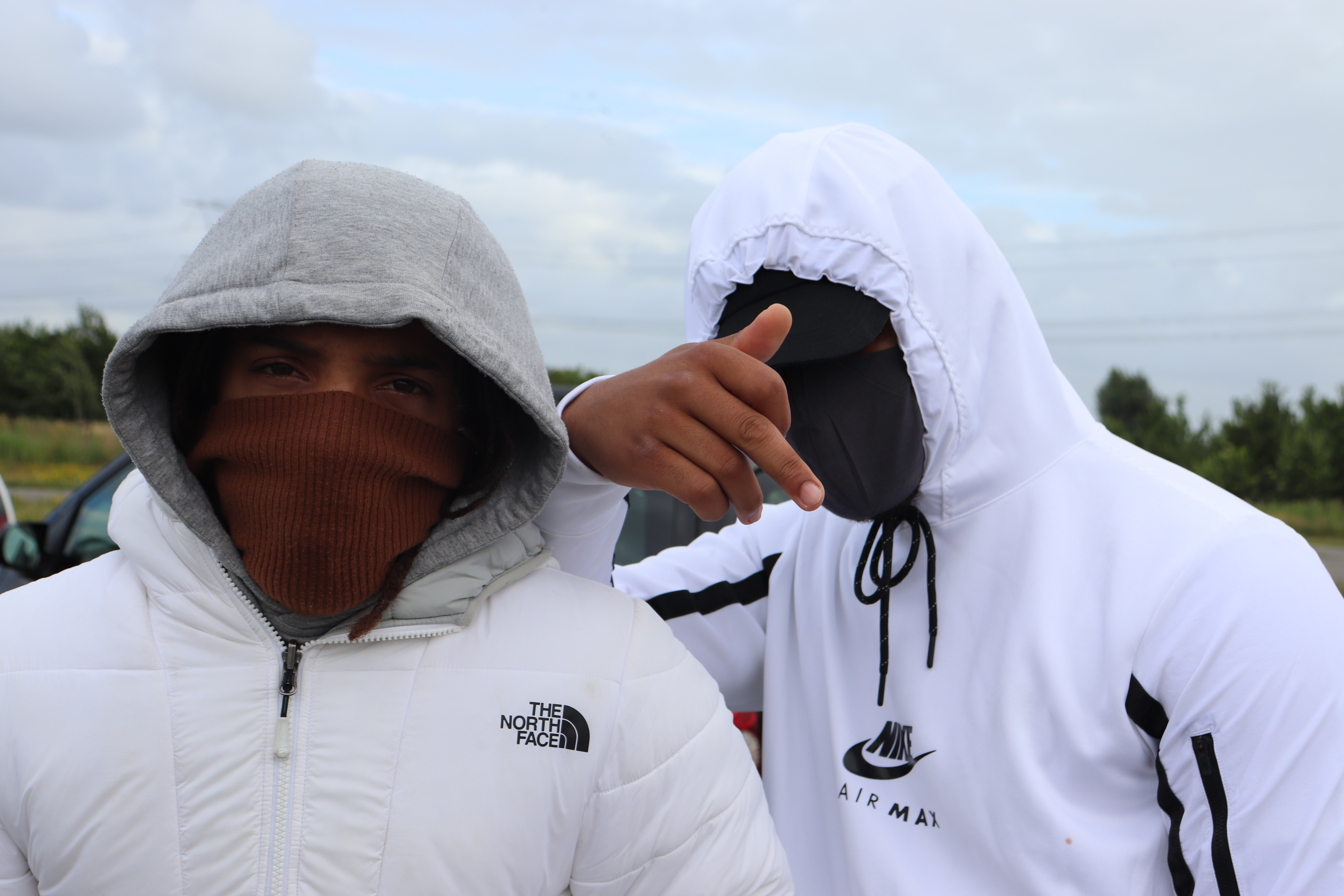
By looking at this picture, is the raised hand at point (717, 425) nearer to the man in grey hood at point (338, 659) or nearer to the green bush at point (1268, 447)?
the man in grey hood at point (338, 659)

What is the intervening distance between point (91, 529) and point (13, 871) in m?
2.64

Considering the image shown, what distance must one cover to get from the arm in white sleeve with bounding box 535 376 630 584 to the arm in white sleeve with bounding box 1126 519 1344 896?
0.90 m

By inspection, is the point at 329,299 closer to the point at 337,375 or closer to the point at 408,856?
the point at 337,375

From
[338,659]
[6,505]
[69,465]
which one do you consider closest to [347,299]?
[338,659]

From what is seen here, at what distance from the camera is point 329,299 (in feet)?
4.36

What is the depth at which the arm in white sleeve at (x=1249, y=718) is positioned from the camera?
1.46 m

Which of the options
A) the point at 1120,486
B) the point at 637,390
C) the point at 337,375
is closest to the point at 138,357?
the point at 337,375

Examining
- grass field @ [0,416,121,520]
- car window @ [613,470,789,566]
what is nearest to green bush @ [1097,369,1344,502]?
car window @ [613,470,789,566]

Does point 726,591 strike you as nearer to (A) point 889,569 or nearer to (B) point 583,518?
(A) point 889,569

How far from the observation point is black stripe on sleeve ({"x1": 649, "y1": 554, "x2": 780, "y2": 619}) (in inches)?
84.9

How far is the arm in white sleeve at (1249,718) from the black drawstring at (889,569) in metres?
0.38

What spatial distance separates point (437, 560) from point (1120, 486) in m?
1.21

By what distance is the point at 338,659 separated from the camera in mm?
1373

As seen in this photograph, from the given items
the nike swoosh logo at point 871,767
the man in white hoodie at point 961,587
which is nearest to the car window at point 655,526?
the man in white hoodie at point 961,587
